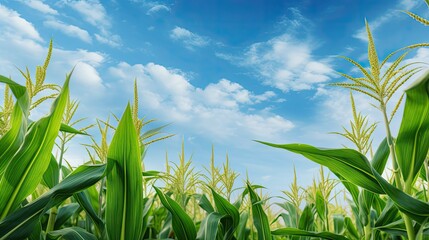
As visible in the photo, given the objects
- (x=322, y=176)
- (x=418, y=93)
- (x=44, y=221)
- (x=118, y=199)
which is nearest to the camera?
(x=418, y=93)

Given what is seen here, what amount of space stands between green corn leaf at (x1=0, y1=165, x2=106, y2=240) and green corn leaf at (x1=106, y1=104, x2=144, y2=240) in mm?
99

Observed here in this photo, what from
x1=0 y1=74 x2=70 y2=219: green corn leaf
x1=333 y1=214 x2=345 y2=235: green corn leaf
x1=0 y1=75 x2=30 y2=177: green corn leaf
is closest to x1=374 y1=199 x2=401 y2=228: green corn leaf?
x1=333 y1=214 x2=345 y2=235: green corn leaf

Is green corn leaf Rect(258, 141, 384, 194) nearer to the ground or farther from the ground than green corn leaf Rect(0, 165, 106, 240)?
farther from the ground

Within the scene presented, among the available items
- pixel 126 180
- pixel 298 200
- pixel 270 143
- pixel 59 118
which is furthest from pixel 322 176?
pixel 59 118

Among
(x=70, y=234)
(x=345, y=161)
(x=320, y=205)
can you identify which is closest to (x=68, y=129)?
(x=70, y=234)

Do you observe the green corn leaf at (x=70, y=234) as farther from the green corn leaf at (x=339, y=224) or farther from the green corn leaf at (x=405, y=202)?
the green corn leaf at (x=339, y=224)

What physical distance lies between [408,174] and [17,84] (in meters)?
1.97

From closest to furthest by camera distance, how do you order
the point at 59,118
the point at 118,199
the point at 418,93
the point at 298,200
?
the point at 418,93, the point at 59,118, the point at 118,199, the point at 298,200

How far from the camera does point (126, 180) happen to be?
73.7 inches

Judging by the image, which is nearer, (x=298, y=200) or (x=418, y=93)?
(x=418, y=93)

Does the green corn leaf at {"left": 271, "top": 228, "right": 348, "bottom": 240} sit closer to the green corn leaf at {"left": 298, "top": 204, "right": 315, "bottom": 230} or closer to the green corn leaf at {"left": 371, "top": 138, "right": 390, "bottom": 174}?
the green corn leaf at {"left": 371, "top": 138, "right": 390, "bottom": 174}

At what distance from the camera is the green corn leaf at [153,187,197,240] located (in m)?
2.28

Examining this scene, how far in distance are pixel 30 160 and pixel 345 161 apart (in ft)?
5.01

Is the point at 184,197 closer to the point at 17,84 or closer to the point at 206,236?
the point at 206,236
